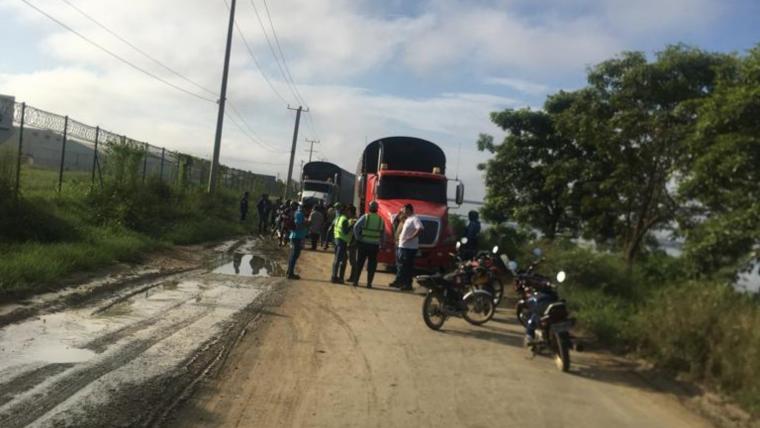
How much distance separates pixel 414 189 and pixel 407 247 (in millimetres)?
4803

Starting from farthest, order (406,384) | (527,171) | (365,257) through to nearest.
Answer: (527,171) → (365,257) → (406,384)

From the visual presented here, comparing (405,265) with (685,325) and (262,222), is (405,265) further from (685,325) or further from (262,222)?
(262,222)

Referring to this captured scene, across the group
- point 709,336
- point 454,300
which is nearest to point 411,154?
point 454,300

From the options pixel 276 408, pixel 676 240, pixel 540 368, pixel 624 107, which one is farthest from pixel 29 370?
pixel 624 107

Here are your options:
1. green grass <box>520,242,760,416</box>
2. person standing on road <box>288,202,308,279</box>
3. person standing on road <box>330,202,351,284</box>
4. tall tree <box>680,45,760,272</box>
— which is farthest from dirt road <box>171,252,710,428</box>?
person standing on road <box>288,202,308,279</box>

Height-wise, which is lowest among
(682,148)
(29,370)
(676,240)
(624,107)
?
(29,370)

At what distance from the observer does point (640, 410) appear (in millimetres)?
6789

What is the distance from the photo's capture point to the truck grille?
16844 mm

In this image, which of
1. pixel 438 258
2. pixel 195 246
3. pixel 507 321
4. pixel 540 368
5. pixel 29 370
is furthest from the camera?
pixel 195 246

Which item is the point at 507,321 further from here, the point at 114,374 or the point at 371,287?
the point at 114,374

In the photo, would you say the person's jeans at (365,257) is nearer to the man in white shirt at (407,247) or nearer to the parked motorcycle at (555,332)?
the man in white shirt at (407,247)

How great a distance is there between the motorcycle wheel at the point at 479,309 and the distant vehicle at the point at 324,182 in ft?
64.5

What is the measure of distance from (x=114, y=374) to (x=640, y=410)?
511 cm

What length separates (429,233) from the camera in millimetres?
16875
